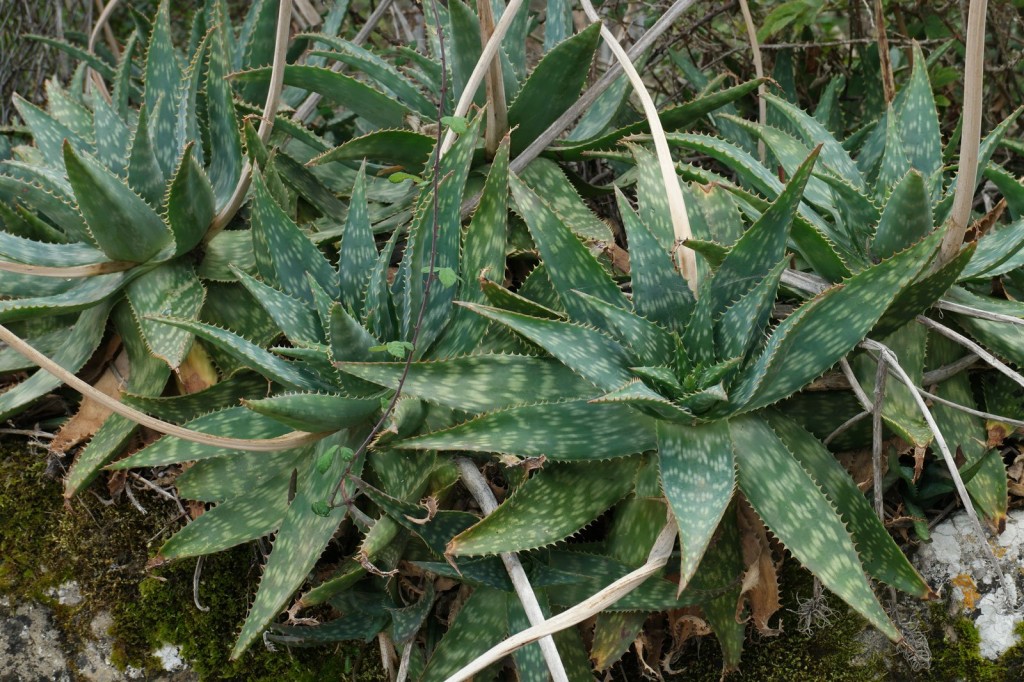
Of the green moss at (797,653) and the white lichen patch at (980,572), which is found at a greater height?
the white lichen patch at (980,572)

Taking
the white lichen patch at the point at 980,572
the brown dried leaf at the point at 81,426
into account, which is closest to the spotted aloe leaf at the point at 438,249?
the brown dried leaf at the point at 81,426

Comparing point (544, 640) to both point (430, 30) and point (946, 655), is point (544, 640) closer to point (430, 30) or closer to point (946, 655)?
point (946, 655)

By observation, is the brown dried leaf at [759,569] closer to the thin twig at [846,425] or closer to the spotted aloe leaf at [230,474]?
the thin twig at [846,425]

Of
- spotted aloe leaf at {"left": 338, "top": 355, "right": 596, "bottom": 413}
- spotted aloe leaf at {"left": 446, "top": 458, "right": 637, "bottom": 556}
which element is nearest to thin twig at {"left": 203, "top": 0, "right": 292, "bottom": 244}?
spotted aloe leaf at {"left": 338, "top": 355, "right": 596, "bottom": 413}

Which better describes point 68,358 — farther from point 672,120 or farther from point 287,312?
point 672,120

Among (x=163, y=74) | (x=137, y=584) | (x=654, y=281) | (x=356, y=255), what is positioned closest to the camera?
(x=654, y=281)

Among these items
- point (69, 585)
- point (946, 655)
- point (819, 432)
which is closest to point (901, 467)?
point (819, 432)

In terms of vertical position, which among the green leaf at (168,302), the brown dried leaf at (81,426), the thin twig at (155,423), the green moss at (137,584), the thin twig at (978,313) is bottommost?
the green moss at (137,584)

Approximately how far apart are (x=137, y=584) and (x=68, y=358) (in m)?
0.54

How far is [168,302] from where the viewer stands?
191 cm

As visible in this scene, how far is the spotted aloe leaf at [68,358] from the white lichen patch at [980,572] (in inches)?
70.1

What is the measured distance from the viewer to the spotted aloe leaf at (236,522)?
1.69 m

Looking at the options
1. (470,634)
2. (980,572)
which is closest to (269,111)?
(470,634)

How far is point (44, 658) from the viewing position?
1844 mm
